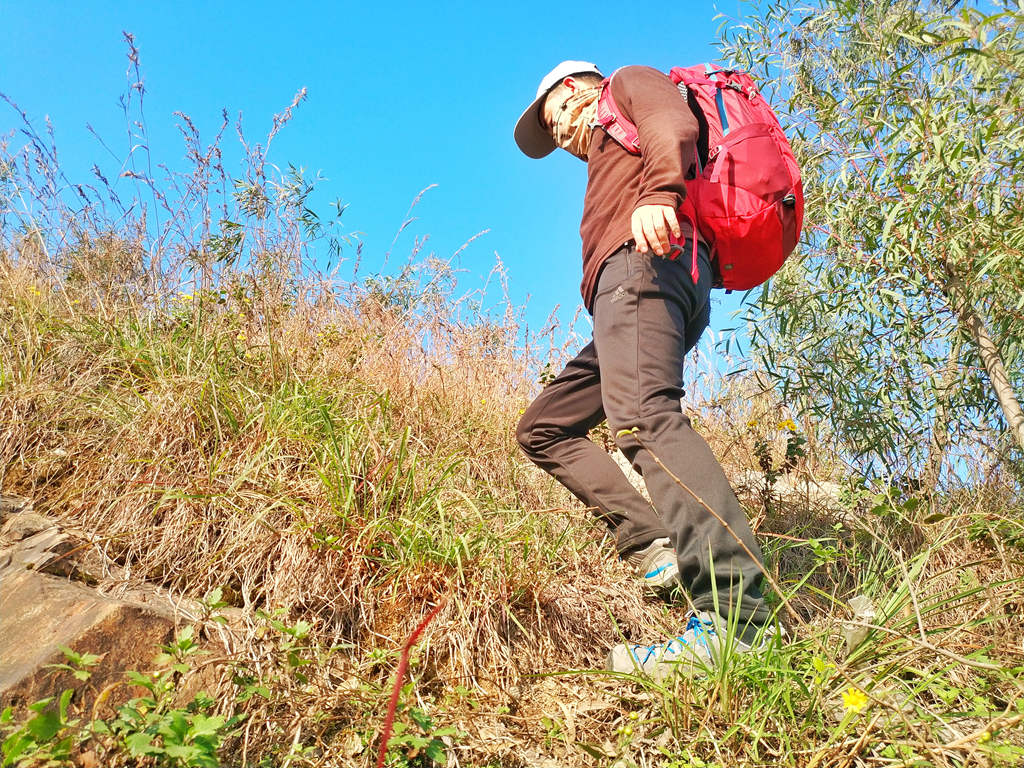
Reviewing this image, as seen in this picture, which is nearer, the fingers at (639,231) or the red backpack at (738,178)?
the fingers at (639,231)

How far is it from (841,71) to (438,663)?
4.11m

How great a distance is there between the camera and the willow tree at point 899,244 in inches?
119

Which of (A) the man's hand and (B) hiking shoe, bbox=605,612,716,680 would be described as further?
(A) the man's hand

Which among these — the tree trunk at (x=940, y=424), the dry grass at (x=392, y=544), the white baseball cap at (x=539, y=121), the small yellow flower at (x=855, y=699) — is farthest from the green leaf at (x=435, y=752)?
the tree trunk at (x=940, y=424)

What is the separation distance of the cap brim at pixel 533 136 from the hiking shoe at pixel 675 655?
2.02 meters

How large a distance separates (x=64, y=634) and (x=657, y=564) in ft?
6.29

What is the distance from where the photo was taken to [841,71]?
3998 millimetres

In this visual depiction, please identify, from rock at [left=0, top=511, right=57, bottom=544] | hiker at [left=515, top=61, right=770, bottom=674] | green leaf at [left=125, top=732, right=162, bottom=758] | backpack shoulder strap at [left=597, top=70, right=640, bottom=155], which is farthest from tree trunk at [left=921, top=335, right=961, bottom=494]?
rock at [left=0, top=511, right=57, bottom=544]

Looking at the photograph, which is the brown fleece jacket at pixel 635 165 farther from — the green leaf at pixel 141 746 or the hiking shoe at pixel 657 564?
the green leaf at pixel 141 746

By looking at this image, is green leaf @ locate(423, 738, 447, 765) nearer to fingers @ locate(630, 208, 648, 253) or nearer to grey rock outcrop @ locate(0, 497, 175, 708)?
grey rock outcrop @ locate(0, 497, 175, 708)

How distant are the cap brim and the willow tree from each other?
1.50m

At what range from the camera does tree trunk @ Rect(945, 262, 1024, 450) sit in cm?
329

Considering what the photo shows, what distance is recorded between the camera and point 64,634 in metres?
1.74

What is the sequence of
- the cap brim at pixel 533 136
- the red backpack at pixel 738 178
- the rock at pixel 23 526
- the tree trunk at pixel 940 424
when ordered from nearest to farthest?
the red backpack at pixel 738 178 < the rock at pixel 23 526 < the cap brim at pixel 533 136 < the tree trunk at pixel 940 424
